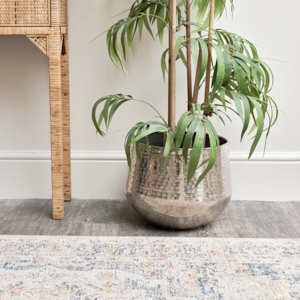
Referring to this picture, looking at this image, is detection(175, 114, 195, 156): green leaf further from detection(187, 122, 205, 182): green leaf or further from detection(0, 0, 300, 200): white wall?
detection(0, 0, 300, 200): white wall

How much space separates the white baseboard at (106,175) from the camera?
5.32ft


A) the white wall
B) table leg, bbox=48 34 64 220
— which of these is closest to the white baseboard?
the white wall

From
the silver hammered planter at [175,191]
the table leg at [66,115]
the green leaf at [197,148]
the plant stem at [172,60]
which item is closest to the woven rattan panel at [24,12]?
the table leg at [66,115]

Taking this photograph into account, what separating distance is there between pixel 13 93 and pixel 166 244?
89 centimetres

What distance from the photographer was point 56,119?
1356 millimetres

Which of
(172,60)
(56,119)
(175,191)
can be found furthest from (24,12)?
(175,191)

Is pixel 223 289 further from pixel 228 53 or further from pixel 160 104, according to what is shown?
pixel 160 104

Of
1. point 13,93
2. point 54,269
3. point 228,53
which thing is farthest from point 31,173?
point 228,53

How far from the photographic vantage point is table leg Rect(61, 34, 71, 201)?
1.53m

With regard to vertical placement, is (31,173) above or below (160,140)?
below

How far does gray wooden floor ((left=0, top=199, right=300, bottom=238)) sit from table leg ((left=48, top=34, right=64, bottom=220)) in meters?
0.09

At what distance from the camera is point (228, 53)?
1.13 meters

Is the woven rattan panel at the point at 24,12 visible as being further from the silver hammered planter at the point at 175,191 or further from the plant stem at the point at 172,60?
the silver hammered planter at the point at 175,191

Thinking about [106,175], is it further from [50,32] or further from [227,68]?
[227,68]
